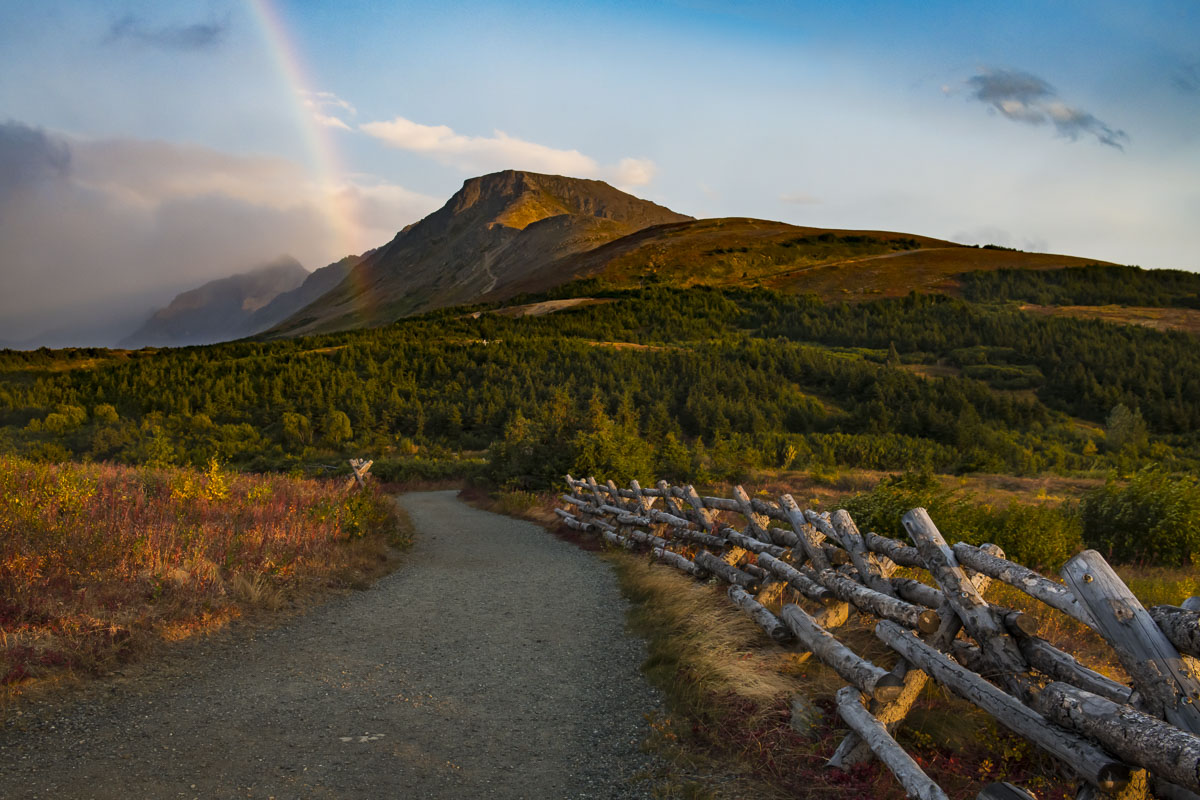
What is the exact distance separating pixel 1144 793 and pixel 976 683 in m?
0.92

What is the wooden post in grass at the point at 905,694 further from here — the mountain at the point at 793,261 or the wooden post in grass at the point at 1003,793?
the mountain at the point at 793,261

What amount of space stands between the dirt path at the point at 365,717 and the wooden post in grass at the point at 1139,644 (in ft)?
9.31

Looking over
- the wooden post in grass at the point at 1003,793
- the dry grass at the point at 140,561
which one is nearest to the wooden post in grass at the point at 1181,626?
the wooden post in grass at the point at 1003,793

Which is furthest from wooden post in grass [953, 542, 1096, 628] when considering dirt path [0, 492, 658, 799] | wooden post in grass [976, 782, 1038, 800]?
dirt path [0, 492, 658, 799]

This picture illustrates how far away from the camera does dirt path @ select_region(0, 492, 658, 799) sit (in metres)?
4.33

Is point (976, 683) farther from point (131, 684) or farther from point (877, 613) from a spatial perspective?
point (131, 684)

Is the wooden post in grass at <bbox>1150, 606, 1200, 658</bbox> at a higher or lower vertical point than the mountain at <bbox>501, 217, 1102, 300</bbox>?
lower

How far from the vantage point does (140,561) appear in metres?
7.78

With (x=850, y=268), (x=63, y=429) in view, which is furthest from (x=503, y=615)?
(x=850, y=268)

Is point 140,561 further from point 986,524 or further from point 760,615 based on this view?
point 986,524

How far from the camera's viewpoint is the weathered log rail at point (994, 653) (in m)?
3.15

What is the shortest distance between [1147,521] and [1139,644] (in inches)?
601

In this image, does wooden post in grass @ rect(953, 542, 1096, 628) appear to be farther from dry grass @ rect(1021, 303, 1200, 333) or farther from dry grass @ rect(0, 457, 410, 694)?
dry grass @ rect(1021, 303, 1200, 333)

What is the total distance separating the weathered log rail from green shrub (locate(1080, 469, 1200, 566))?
11.9 m
